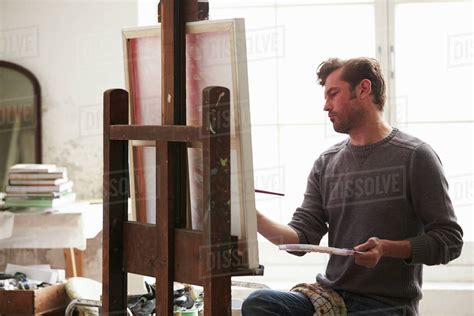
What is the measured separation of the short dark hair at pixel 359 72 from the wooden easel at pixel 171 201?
0.89 meters

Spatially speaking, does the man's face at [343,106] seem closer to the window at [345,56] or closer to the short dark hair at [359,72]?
the short dark hair at [359,72]

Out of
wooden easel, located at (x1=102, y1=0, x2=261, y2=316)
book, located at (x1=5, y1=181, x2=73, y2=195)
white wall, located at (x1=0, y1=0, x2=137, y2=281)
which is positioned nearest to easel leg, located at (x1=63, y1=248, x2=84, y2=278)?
white wall, located at (x1=0, y1=0, x2=137, y2=281)

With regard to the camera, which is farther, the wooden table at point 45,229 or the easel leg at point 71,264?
the easel leg at point 71,264

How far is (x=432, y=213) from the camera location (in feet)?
8.27

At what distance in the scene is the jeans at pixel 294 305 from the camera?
8.21ft

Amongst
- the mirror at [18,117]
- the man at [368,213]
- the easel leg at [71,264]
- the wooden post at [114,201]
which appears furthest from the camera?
the mirror at [18,117]

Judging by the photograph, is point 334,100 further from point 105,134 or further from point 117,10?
point 117,10

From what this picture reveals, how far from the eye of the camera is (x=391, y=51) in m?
4.32

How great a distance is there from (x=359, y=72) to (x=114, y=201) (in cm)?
104

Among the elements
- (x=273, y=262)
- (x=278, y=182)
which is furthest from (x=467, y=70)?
(x=273, y=262)

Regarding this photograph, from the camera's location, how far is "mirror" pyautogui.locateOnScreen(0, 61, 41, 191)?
4438 mm

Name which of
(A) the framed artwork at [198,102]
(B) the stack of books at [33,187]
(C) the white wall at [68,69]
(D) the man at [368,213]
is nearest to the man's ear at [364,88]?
(D) the man at [368,213]

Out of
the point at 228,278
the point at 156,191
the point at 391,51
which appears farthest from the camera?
the point at 391,51

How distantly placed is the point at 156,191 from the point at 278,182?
7.99ft
